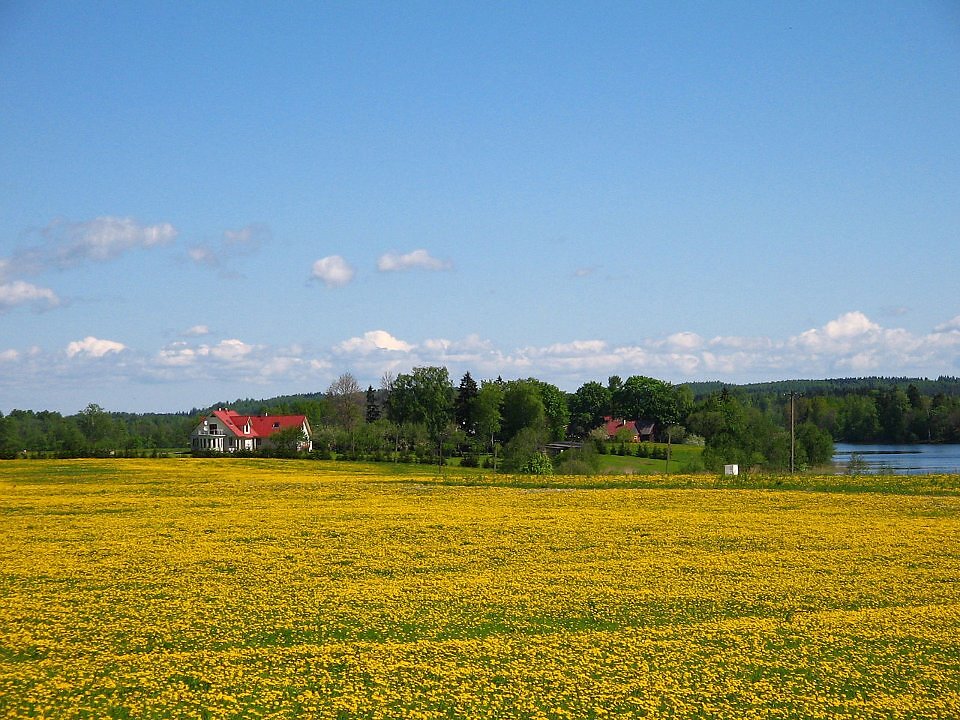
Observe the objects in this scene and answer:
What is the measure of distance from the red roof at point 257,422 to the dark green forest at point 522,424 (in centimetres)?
398

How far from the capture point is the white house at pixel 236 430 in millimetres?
125062

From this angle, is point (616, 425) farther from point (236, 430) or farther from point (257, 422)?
point (236, 430)

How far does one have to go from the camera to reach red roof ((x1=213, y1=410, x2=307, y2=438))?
126125 millimetres

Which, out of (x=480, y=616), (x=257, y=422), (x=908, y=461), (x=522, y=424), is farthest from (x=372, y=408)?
(x=480, y=616)

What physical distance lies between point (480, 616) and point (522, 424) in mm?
99207

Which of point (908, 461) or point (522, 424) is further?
point (522, 424)

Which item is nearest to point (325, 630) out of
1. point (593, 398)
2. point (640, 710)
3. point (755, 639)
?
point (640, 710)

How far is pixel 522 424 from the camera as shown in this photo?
117 meters

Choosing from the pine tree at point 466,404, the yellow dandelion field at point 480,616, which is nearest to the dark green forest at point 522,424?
the pine tree at point 466,404

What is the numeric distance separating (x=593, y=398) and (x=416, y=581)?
144 m

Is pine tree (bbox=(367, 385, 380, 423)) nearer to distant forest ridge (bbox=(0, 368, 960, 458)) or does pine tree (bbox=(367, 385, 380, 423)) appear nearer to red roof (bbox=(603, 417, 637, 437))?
distant forest ridge (bbox=(0, 368, 960, 458))

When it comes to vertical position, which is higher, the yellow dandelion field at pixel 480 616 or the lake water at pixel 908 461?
the yellow dandelion field at pixel 480 616

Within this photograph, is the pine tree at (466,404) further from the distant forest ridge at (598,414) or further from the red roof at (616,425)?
the red roof at (616,425)

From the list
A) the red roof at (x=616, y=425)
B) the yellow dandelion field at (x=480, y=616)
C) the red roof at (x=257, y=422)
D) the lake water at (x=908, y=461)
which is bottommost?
the lake water at (x=908, y=461)
